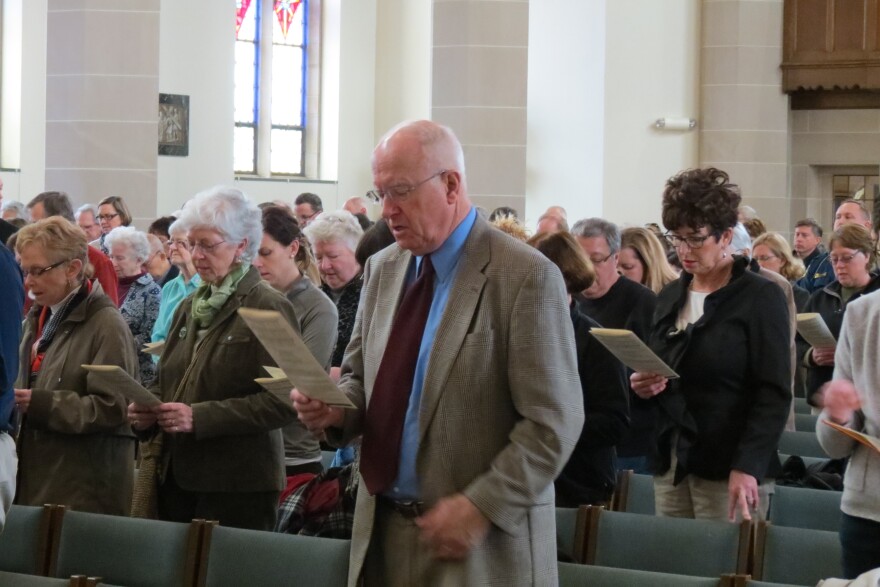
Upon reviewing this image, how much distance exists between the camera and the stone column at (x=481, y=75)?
451 inches

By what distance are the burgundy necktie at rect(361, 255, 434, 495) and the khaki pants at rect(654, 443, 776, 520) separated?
4.93 feet

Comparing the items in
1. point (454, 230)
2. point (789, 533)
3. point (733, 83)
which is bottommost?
point (789, 533)

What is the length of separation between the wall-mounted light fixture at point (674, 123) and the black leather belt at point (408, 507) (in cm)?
1345

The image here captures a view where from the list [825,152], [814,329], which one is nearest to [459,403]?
[814,329]

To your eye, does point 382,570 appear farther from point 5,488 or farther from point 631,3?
point 631,3

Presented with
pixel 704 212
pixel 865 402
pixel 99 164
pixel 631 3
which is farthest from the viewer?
pixel 631 3

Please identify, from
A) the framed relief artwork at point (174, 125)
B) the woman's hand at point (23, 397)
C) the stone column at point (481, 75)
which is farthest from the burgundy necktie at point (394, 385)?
the framed relief artwork at point (174, 125)

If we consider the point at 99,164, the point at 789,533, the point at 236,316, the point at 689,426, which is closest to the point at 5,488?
Result: the point at 236,316

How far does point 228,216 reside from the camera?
4172mm

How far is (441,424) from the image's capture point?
9.05ft

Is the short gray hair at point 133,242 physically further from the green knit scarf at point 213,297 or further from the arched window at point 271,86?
the arched window at point 271,86

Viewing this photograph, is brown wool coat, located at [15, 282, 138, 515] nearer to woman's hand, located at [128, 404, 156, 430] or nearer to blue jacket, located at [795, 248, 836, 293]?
woman's hand, located at [128, 404, 156, 430]

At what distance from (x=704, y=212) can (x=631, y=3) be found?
12181 mm

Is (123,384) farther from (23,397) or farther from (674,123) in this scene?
(674,123)
